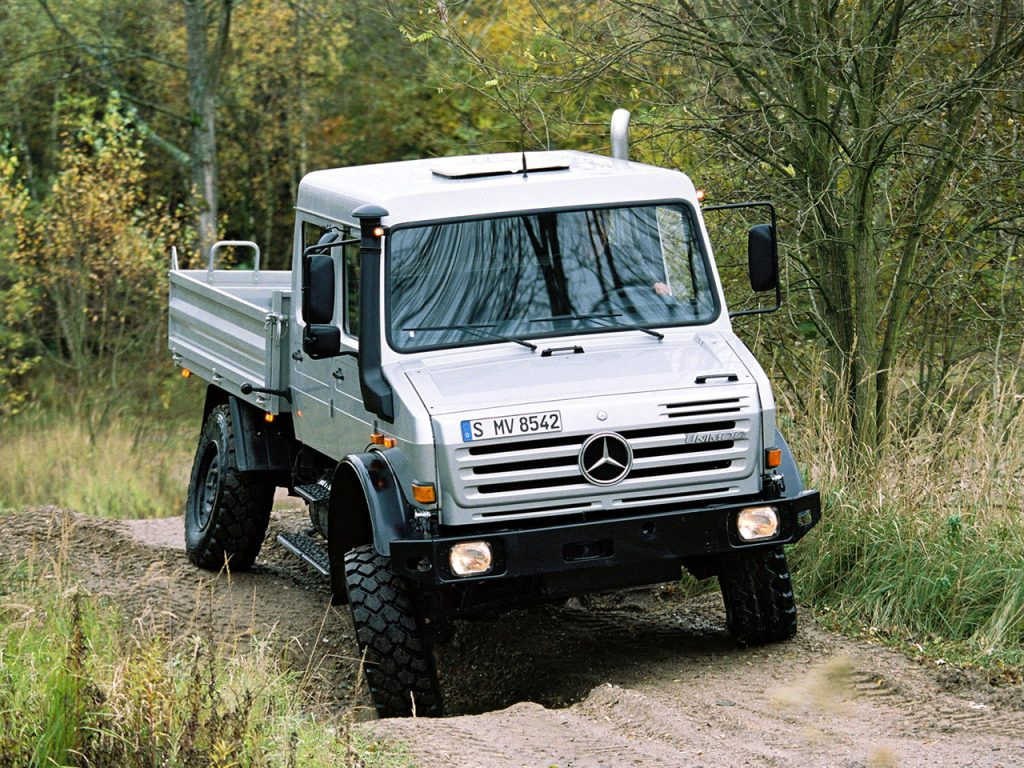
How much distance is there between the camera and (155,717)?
16.1 feet

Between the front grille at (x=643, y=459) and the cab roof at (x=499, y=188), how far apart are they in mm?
1229

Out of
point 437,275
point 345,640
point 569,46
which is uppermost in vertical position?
point 569,46

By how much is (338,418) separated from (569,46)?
335cm

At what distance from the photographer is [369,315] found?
646cm

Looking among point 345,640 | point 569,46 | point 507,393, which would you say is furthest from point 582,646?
point 569,46

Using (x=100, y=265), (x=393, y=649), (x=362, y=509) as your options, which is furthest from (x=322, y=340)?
(x=100, y=265)

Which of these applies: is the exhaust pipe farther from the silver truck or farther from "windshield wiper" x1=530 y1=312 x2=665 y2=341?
"windshield wiper" x1=530 y1=312 x2=665 y2=341

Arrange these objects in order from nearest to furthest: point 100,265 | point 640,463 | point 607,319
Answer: point 640,463 → point 607,319 → point 100,265

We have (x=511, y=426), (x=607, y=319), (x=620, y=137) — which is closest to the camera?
(x=511, y=426)

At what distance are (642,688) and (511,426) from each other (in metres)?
1.38

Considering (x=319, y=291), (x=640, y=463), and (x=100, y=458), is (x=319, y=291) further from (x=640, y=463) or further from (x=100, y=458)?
(x=100, y=458)

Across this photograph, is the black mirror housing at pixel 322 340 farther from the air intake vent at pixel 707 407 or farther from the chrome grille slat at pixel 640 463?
the air intake vent at pixel 707 407

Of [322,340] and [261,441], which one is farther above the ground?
[322,340]

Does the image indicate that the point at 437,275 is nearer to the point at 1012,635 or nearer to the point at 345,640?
the point at 345,640
